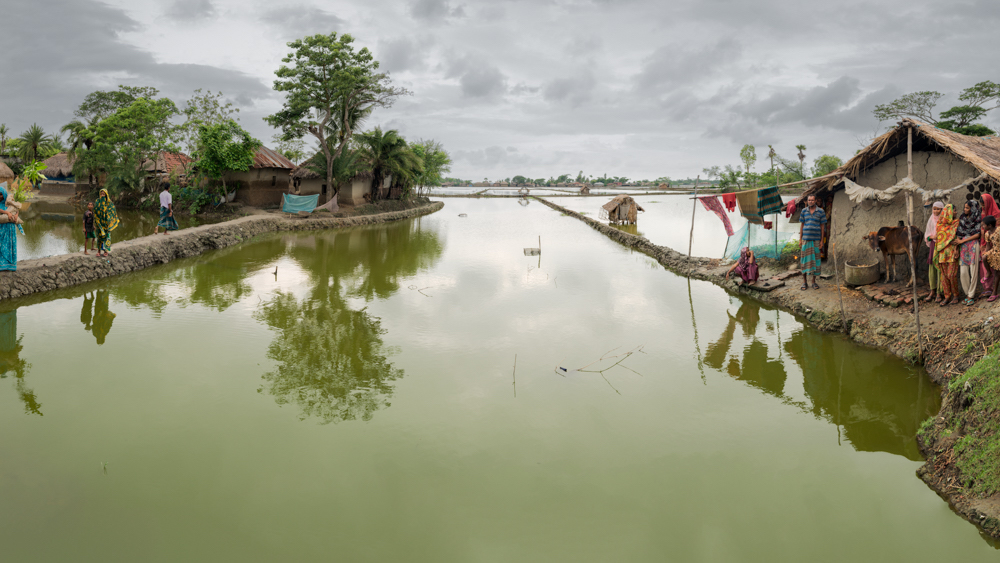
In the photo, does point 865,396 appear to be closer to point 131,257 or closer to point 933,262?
point 933,262

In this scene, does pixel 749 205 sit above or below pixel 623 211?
below

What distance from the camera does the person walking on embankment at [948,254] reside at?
6133 mm

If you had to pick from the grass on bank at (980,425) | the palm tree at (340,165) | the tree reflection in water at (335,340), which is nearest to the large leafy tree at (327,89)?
the palm tree at (340,165)

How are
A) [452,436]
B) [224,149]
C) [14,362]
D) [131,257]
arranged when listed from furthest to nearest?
[224,149]
[131,257]
[14,362]
[452,436]

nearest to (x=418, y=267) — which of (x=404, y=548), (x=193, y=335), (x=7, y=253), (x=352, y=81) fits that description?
(x=193, y=335)

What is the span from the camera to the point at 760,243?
10906 millimetres

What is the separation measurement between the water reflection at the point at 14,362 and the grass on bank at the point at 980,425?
7105 millimetres

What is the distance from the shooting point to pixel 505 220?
25156 millimetres

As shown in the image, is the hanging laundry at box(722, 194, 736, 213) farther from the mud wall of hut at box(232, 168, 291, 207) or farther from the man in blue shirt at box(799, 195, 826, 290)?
the mud wall of hut at box(232, 168, 291, 207)

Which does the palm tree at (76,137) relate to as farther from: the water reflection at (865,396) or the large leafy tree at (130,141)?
the water reflection at (865,396)

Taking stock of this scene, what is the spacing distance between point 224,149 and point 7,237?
13.0m

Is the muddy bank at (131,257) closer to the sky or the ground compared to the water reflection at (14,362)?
closer to the sky

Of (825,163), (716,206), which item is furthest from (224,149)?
(825,163)

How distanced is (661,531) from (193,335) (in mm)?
6018
